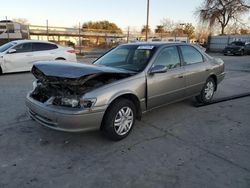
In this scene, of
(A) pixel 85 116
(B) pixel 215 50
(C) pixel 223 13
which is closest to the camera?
(A) pixel 85 116

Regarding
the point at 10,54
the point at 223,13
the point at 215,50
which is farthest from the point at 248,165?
the point at 223,13

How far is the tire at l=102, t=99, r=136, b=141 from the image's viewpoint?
362cm

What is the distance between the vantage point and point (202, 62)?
558 centimetres

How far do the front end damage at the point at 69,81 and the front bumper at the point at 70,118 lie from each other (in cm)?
9

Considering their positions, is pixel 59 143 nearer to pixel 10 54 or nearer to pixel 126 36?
pixel 10 54

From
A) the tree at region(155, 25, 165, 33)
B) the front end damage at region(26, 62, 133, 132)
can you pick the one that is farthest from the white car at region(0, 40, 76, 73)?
the tree at region(155, 25, 165, 33)

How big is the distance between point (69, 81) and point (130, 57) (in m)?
1.74

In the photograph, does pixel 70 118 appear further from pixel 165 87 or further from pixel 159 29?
pixel 159 29

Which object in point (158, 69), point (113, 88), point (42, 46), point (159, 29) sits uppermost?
point (159, 29)

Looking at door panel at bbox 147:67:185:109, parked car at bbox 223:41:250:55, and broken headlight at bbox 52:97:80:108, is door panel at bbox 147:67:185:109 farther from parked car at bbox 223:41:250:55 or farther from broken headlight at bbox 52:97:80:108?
parked car at bbox 223:41:250:55

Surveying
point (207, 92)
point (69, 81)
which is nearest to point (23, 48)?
point (69, 81)

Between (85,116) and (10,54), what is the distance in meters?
7.48

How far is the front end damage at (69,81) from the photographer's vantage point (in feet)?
11.1

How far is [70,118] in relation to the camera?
130 inches
